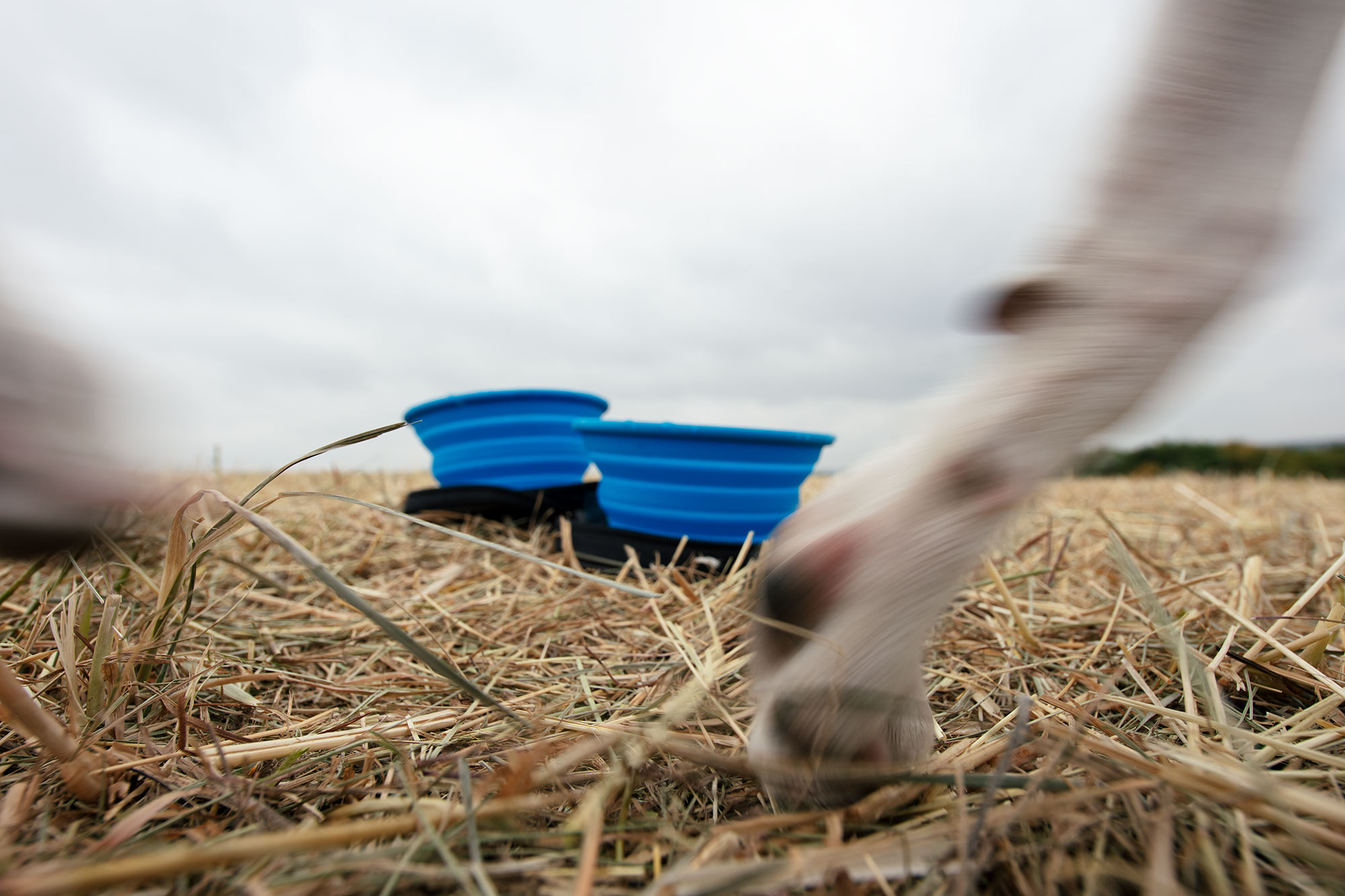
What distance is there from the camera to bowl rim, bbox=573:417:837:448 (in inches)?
65.6

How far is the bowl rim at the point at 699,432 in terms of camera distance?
65.6 inches

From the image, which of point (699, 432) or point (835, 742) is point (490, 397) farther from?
point (835, 742)

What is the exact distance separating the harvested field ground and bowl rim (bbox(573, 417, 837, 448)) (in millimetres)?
373

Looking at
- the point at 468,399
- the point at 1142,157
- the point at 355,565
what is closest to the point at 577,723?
the point at 1142,157

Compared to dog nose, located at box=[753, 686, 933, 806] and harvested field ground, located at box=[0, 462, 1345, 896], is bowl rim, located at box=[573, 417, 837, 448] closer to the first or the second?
harvested field ground, located at box=[0, 462, 1345, 896]

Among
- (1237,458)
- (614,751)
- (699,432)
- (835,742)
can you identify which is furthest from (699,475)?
(1237,458)

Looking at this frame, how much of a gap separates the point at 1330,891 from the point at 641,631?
0.99 metres

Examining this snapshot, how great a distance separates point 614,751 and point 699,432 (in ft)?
3.37

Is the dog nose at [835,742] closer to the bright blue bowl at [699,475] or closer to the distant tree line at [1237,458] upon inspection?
the bright blue bowl at [699,475]

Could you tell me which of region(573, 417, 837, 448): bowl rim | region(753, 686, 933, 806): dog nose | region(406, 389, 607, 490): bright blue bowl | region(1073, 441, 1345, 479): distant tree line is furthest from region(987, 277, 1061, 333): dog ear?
region(1073, 441, 1345, 479): distant tree line

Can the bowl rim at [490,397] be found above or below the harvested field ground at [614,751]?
above

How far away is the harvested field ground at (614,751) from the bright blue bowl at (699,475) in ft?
1.18

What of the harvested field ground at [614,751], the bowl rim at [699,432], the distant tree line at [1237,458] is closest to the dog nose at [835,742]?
the harvested field ground at [614,751]

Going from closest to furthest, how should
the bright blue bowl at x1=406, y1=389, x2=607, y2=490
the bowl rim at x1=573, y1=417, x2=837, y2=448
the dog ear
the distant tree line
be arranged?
the dog ear
the bowl rim at x1=573, y1=417, x2=837, y2=448
the bright blue bowl at x1=406, y1=389, x2=607, y2=490
the distant tree line
